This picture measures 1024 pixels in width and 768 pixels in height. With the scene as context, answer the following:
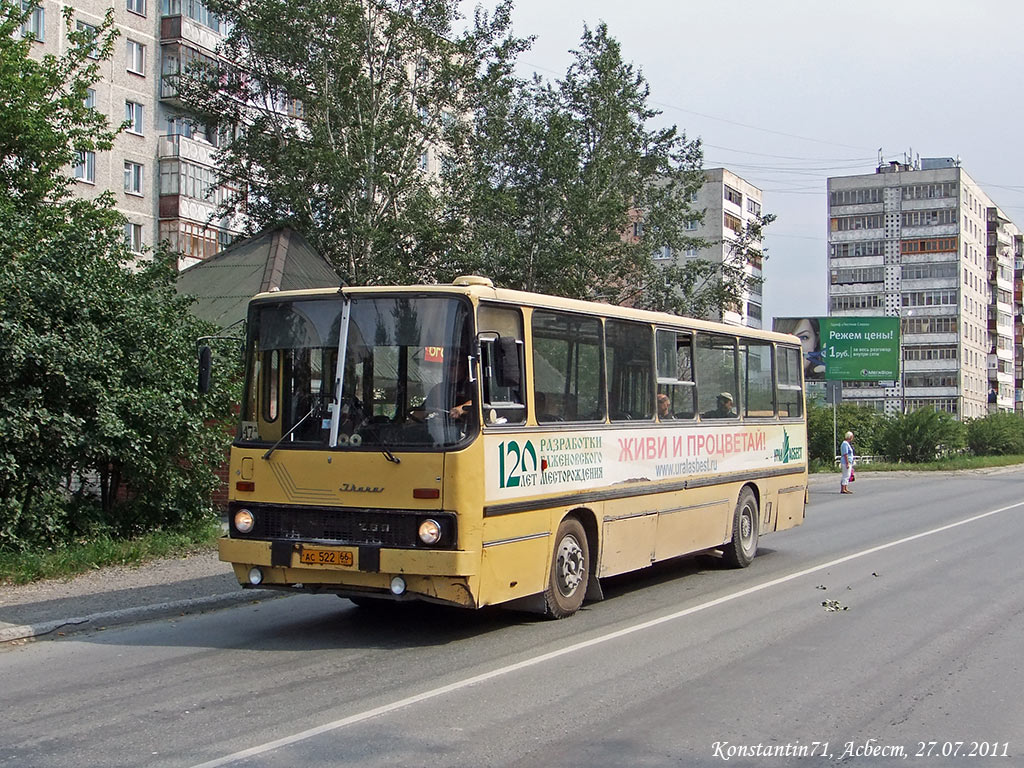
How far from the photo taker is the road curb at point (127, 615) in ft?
31.2

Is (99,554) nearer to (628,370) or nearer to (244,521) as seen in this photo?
(244,521)

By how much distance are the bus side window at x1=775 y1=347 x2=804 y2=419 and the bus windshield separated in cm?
766

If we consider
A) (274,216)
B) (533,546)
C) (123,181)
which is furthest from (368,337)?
(123,181)

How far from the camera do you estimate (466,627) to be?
396 inches

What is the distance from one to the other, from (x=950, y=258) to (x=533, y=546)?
381 ft

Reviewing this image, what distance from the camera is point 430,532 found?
28.9 ft

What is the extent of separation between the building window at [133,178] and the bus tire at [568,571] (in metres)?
40.3

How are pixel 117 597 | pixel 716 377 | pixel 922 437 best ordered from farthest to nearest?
1. pixel 922 437
2. pixel 716 377
3. pixel 117 597

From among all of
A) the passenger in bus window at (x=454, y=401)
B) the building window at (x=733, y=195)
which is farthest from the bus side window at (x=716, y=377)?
the building window at (x=733, y=195)

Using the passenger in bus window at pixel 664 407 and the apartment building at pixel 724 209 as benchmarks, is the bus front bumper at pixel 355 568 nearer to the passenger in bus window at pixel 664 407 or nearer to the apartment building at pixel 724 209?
the passenger in bus window at pixel 664 407

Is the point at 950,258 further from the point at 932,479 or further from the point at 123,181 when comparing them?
the point at 123,181

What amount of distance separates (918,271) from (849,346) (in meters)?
69.4

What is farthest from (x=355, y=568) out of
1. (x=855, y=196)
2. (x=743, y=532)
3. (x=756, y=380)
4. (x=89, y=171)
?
(x=855, y=196)

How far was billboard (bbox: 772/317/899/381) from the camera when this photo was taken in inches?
2096
